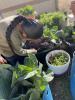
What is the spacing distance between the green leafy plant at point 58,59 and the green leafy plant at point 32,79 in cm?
46

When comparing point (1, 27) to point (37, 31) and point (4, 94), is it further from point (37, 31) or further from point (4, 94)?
point (4, 94)

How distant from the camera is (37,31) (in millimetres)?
2105

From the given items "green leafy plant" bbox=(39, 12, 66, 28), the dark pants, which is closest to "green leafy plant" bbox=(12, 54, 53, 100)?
the dark pants

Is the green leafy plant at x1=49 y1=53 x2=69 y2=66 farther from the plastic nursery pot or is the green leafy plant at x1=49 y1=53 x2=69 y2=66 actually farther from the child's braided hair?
the child's braided hair

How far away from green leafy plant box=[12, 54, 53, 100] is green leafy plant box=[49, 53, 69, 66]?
46cm

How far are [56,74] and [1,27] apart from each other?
2.53ft

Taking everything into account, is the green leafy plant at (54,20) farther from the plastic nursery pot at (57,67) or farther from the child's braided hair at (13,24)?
the child's braided hair at (13,24)

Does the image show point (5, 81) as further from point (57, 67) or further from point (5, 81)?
point (57, 67)

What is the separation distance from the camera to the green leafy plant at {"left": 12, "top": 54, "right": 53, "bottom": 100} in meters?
1.82

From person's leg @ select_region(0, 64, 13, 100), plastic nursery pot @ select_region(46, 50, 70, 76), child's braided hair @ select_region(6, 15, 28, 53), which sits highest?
child's braided hair @ select_region(6, 15, 28, 53)

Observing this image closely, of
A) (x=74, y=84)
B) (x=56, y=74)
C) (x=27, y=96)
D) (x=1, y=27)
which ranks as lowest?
(x=56, y=74)

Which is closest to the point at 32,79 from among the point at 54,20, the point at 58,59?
the point at 58,59

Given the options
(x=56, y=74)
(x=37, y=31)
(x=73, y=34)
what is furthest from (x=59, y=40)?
(x=37, y=31)

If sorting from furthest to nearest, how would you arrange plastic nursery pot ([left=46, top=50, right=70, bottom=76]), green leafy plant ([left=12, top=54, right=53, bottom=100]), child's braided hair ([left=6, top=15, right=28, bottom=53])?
plastic nursery pot ([left=46, top=50, right=70, bottom=76])
child's braided hair ([left=6, top=15, right=28, bottom=53])
green leafy plant ([left=12, top=54, right=53, bottom=100])
